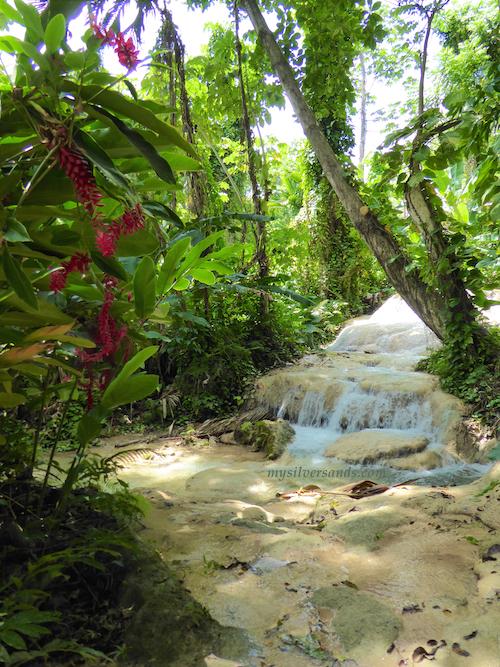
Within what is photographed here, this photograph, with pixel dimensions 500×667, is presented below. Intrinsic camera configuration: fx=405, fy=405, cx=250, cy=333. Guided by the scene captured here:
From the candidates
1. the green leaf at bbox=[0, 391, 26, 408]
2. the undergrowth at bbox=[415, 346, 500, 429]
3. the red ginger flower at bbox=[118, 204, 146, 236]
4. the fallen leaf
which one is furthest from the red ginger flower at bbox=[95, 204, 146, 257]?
the undergrowth at bbox=[415, 346, 500, 429]

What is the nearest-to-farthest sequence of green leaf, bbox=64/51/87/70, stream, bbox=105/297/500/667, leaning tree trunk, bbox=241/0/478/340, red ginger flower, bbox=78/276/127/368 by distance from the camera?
green leaf, bbox=64/51/87/70 → red ginger flower, bbox=78/276/127/368 → stream, bbox=105/297/500/667 → leaning tree trunk, bbox=241/0/478/340

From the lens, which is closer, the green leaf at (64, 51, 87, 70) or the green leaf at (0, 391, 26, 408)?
the green leaf at (64, 51, 87, 70)

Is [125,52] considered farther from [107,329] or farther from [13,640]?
[13,640]

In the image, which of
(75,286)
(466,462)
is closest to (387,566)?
(75,286)

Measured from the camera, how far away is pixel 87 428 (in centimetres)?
121

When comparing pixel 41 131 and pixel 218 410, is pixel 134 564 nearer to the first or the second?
pixel 41 131

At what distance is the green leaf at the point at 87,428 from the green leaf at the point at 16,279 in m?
0.51

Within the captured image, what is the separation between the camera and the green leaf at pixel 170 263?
1.36m

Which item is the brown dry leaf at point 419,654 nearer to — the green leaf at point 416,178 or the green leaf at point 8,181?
the green leaf at point 8,181

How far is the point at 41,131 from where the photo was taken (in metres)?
0.77

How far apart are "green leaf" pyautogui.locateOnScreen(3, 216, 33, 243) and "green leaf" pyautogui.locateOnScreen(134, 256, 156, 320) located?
46 centimetres

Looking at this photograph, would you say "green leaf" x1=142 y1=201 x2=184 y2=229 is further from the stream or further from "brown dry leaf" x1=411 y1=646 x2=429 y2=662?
"brown dry leaf" x1=411 y1=646 x2=429 y2=662

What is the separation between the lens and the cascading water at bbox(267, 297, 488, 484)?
13.6 feet

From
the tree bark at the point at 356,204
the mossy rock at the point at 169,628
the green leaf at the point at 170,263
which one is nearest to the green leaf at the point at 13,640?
the mossy rock at the point at 169,628
